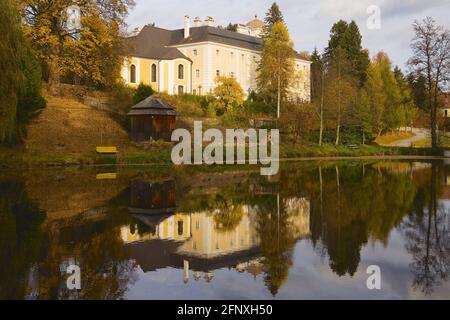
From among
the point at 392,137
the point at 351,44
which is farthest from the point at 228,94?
the point at 351,44

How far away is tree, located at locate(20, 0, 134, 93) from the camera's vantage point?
3791 centimetres

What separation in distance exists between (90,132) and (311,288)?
99.7 feet

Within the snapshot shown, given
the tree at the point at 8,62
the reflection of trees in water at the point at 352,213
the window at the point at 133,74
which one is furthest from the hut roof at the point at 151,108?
the window at the point at 133,74

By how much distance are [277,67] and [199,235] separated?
146ft

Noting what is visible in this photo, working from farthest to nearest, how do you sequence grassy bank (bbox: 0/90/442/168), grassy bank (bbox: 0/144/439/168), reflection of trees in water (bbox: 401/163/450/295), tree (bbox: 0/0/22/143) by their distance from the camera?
grassy bank (bbox: 0/90/442/168), grassy bank (bbox: 0/144/439/168), tree (bbox: 0/0/22/143), reflection of trees in water (bbox: 401/163/450/295)

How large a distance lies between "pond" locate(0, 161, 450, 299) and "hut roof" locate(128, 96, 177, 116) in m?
17.2

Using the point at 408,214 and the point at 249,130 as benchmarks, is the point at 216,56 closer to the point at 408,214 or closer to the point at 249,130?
the point at 249,130

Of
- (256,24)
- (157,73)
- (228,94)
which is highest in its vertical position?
(256,24)

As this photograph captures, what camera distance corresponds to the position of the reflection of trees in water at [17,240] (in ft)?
22.6

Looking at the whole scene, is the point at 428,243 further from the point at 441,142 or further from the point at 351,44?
the point at 351,44

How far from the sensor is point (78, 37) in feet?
132

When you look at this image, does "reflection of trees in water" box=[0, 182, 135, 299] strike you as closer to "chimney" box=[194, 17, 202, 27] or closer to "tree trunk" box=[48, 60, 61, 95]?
"tree trunk" box=[48, 60, 61, 95]

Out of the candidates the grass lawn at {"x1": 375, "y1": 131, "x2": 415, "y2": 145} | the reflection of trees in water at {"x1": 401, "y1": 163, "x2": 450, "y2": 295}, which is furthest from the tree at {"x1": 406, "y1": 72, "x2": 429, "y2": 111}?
the reflection of trees in water at {"x1": 401, "y1": 163, "x2": 450, "y2": 295}
